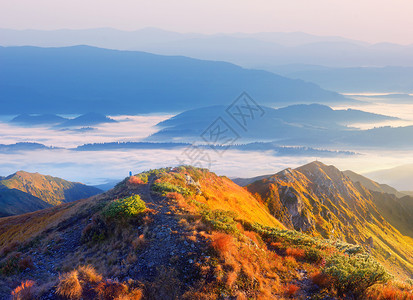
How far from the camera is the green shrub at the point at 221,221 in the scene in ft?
52.5

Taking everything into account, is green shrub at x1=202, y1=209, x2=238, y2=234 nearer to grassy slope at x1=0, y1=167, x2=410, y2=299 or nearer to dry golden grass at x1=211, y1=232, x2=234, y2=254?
grassy slope at x1=0, y1=167, x2=410, y2=299

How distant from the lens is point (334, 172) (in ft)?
355

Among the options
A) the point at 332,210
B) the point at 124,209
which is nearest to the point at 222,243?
the point at 124,209

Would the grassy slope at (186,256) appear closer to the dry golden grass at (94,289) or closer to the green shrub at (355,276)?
the dry golden grass at (94,289)

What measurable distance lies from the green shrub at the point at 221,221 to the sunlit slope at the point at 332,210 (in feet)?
145

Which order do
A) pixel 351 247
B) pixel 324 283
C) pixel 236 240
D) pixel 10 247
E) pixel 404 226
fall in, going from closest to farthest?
pixel 324 283
pixel 236 240
pixel 351 247
pixel 10 247
pixel 404 226

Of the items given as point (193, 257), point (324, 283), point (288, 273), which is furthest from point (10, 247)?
point (324, 283)

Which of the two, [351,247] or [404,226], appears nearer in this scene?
[351,247]

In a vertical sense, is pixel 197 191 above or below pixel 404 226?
above

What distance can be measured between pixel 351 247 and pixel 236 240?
764 centimetres

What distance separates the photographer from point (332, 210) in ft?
275

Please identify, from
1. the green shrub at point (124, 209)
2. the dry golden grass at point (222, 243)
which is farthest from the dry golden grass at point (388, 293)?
the green shrub at point (124, 209)

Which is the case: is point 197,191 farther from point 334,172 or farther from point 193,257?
point 334,172

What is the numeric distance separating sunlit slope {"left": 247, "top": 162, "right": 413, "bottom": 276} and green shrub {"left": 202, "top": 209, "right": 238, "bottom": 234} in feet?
145
